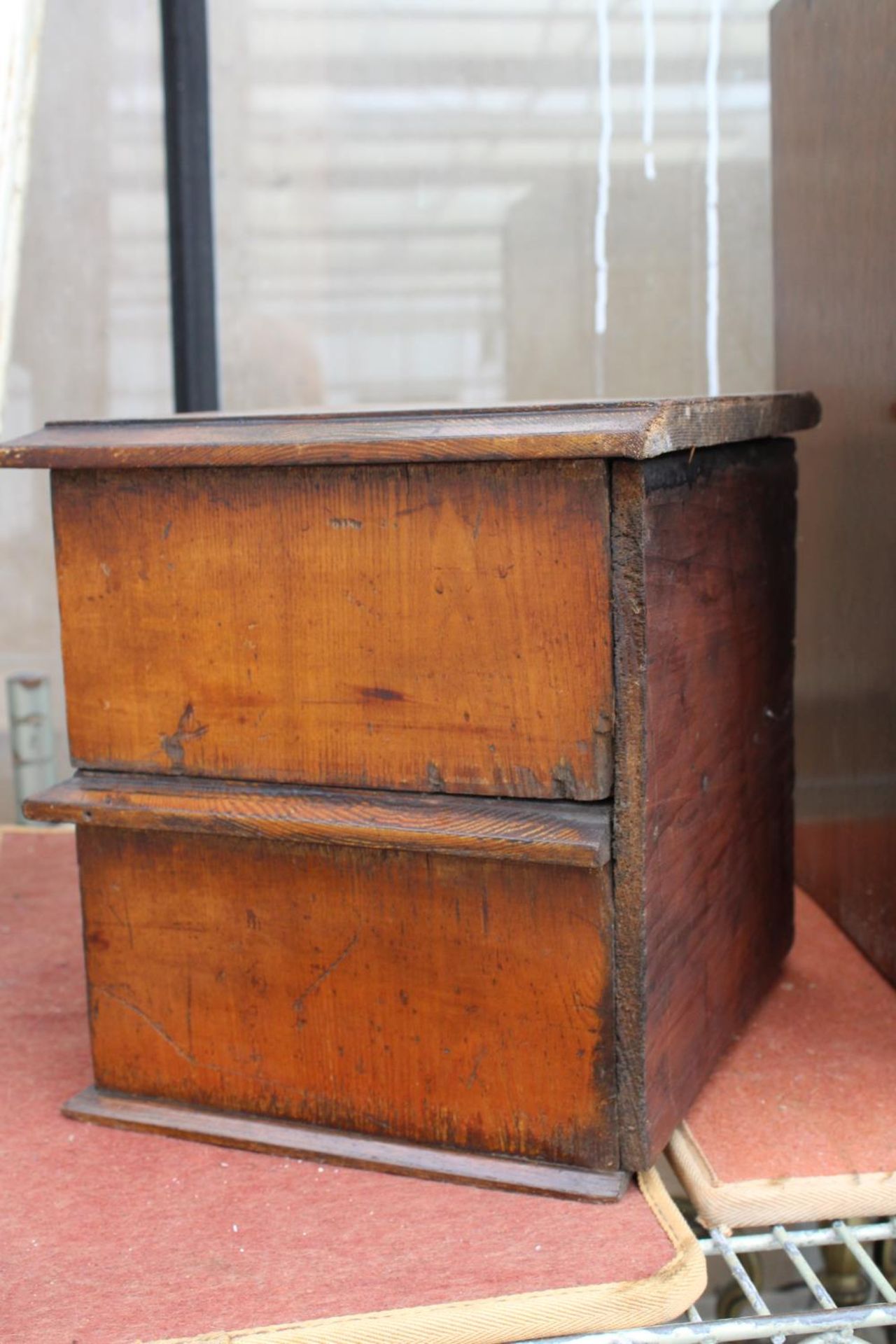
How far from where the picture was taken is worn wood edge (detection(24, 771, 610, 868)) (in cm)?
94

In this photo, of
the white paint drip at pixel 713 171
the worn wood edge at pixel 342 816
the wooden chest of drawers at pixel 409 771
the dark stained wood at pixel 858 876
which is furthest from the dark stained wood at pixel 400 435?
the white paint drip at pixel 713 171

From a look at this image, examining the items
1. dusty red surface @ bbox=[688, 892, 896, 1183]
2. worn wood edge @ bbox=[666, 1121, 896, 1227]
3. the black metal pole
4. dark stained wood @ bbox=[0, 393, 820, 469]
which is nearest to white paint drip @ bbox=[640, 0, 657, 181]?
the black metal pole

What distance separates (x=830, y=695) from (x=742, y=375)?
1.84ft

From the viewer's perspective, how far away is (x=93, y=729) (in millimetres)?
1081

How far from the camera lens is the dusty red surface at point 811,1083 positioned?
40.6 inches

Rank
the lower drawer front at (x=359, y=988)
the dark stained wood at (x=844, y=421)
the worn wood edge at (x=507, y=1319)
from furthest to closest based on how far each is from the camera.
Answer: the dark stained wood at (x=844, y=421) < the lower drawer front at (x=359, y=988) < the worn wood edge at (x=507, y=1319)

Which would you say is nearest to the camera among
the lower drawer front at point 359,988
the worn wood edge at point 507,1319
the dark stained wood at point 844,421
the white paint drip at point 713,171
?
the worn wood edge at point 507,1319

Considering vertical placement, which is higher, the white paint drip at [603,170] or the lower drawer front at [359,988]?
the white paint drip at [603,170]

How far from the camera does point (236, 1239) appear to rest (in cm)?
95

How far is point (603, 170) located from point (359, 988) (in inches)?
50.0

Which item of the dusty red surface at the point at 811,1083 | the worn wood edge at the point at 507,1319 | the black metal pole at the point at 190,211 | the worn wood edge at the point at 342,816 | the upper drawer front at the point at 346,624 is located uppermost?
the black metal pole at the point at 190,211

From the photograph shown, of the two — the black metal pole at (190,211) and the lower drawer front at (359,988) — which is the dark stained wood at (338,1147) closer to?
the lower drawer front at (359,988)

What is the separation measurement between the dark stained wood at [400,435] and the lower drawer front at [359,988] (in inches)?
10.8

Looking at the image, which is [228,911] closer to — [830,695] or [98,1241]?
[98,1241]
